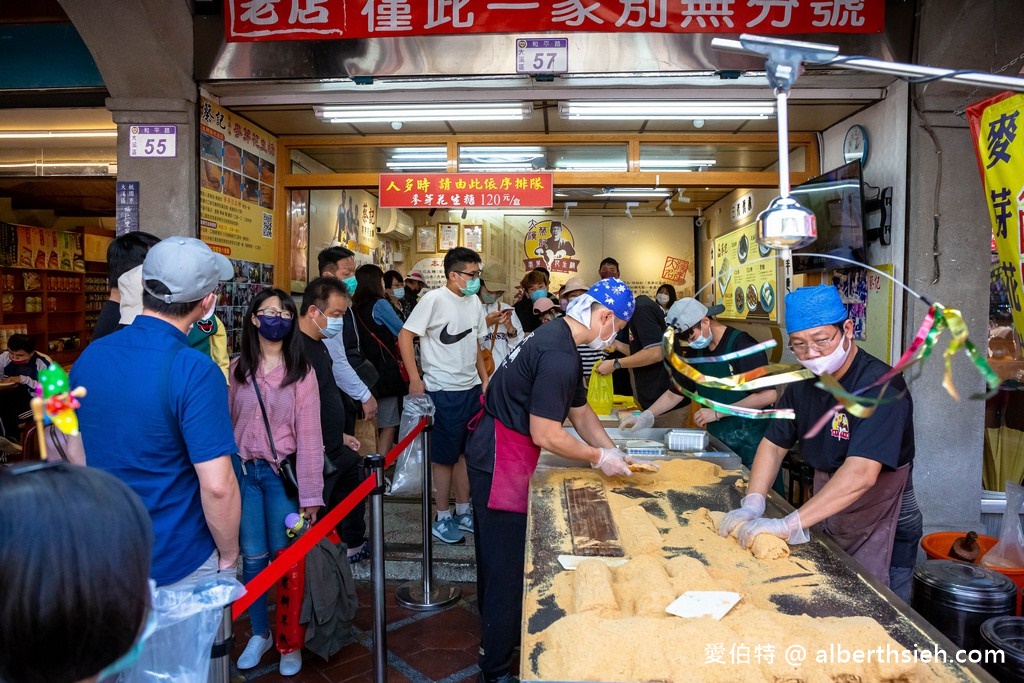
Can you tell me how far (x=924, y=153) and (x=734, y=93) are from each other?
4.48 feet

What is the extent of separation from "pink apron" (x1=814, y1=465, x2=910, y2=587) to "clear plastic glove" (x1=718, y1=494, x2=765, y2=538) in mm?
314

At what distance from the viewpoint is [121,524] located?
89 cm

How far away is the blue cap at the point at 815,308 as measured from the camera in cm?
242

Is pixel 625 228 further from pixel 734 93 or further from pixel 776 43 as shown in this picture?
pixel 776 43

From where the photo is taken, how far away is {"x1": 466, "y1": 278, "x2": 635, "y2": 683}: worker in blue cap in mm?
2846

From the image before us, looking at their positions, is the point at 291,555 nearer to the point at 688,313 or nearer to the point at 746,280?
the point at 688,313

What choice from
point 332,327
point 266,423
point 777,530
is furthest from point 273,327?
point 777,530

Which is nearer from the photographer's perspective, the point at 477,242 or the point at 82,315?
the point at 477,242

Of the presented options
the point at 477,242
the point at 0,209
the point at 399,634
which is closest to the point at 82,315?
the point at 0,209

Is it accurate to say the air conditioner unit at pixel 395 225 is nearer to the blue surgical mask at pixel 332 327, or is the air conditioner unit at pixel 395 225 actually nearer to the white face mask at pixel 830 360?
the blue surgical mask at pixel 332 327

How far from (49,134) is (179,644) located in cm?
619

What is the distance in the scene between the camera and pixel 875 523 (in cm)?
262

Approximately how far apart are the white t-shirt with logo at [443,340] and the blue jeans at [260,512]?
170cm

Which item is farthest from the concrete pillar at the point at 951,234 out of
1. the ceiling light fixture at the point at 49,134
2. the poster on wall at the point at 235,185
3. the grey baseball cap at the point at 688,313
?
the ceiling light fixture at the point at 49,134
